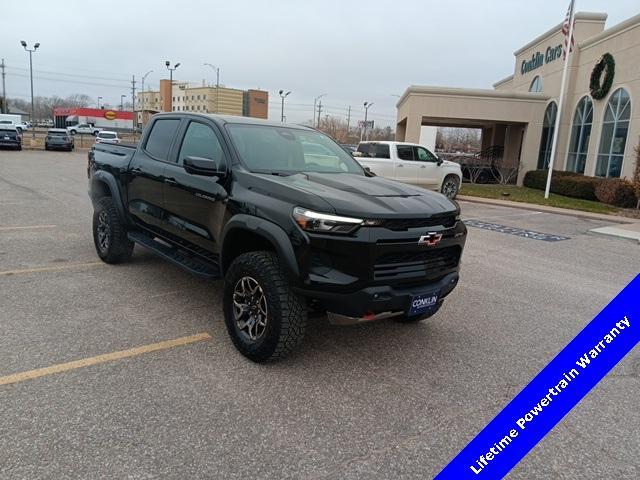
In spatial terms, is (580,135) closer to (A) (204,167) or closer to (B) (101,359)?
(A) (204,167)

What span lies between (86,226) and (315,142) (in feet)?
18.3

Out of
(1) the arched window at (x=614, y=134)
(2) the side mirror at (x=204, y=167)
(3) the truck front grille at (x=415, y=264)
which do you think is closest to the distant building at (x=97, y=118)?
(1) the arched window at (x=614, y=134)

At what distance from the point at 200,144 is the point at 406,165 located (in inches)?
482

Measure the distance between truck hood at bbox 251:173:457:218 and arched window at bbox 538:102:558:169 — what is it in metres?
22.4

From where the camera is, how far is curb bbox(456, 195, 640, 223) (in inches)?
552

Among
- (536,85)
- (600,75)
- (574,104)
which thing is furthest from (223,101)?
(600,75)

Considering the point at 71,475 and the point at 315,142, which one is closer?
the point at 71,475

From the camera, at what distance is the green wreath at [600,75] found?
1922cm

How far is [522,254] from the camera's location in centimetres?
876

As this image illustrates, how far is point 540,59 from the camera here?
26375 mm

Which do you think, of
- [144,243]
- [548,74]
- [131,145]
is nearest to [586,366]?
[144,243]

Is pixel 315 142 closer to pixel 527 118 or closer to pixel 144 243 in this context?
pixel 144 243

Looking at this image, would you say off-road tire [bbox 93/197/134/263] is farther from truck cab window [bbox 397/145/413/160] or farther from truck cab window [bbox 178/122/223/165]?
truck cab window [bbox 397/145/413/160]

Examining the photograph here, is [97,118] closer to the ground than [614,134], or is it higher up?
higher up
